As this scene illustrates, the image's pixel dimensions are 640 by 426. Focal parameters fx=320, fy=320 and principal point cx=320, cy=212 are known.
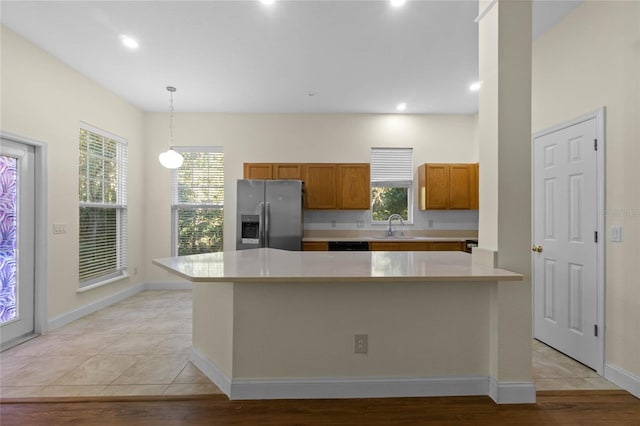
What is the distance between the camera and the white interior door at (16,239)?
296cm

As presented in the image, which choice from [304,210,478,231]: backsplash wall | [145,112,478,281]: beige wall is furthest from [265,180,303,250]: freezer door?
[145,112,478,281]: beige wall

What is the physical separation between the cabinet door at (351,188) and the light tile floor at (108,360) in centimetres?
270

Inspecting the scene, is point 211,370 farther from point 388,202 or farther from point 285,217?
point 388,202

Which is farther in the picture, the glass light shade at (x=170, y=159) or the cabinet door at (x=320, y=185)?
the cabinet door at (x=320, y=185)

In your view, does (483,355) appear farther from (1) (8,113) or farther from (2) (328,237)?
(1) (8,113)

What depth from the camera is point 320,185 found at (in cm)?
496

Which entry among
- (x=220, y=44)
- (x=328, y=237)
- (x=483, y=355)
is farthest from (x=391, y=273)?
(x=328, y=237)

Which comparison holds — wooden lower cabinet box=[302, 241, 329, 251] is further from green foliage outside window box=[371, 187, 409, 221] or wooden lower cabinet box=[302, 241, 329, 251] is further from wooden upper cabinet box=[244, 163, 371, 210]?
green foliage outside window box=[371, 187, 409, 221]

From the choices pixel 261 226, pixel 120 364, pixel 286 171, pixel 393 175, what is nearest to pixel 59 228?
pixel 120 364

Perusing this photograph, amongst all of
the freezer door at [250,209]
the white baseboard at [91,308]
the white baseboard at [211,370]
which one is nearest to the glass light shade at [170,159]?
the freezer door at [250,209]

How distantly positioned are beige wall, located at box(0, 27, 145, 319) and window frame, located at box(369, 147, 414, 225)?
12.8ft

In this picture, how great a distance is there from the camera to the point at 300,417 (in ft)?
6.25

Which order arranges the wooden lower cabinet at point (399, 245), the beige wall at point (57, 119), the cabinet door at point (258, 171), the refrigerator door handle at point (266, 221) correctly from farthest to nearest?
the cabinet door at point (258, 171) < the wooden lower cabinet at point (399, 245) < the refrigerator door handle at point (266, 221) < the beige wall at point (57, 119)

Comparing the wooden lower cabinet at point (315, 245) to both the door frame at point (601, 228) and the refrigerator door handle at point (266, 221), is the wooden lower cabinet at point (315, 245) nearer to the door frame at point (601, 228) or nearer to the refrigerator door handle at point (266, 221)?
the refrigerator door handle at point (266, 221)
